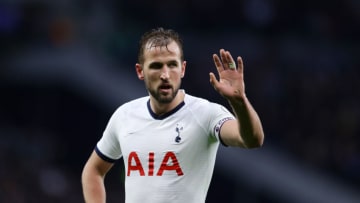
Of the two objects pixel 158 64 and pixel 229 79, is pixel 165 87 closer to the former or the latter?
pixel 158 64

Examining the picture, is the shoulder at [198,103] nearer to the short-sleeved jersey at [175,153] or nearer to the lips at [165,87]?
the short-sleeved jersey at [175,153]

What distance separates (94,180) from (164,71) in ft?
3.77

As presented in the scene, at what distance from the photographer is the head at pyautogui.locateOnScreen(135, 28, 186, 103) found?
19.6 feet

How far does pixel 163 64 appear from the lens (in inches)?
237

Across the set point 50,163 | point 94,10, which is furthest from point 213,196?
point 94,10

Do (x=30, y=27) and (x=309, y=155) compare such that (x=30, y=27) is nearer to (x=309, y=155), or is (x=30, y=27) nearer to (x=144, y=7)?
(x=144, y=7)

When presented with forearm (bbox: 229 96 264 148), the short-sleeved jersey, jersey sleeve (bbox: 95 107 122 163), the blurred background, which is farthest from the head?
the blurred background

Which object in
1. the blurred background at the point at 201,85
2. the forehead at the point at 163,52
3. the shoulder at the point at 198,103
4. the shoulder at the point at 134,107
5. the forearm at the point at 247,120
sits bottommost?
the blurred background at the point at 201,85

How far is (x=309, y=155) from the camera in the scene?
700 inches

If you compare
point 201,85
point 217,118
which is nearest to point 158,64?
point 217,118

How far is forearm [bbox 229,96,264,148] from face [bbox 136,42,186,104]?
0.73 meters

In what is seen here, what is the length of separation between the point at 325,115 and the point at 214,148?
11.9m

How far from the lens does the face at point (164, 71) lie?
5977mm

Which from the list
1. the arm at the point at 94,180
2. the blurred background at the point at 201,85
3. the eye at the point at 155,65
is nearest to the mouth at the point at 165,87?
the eye at the point at 155,65
